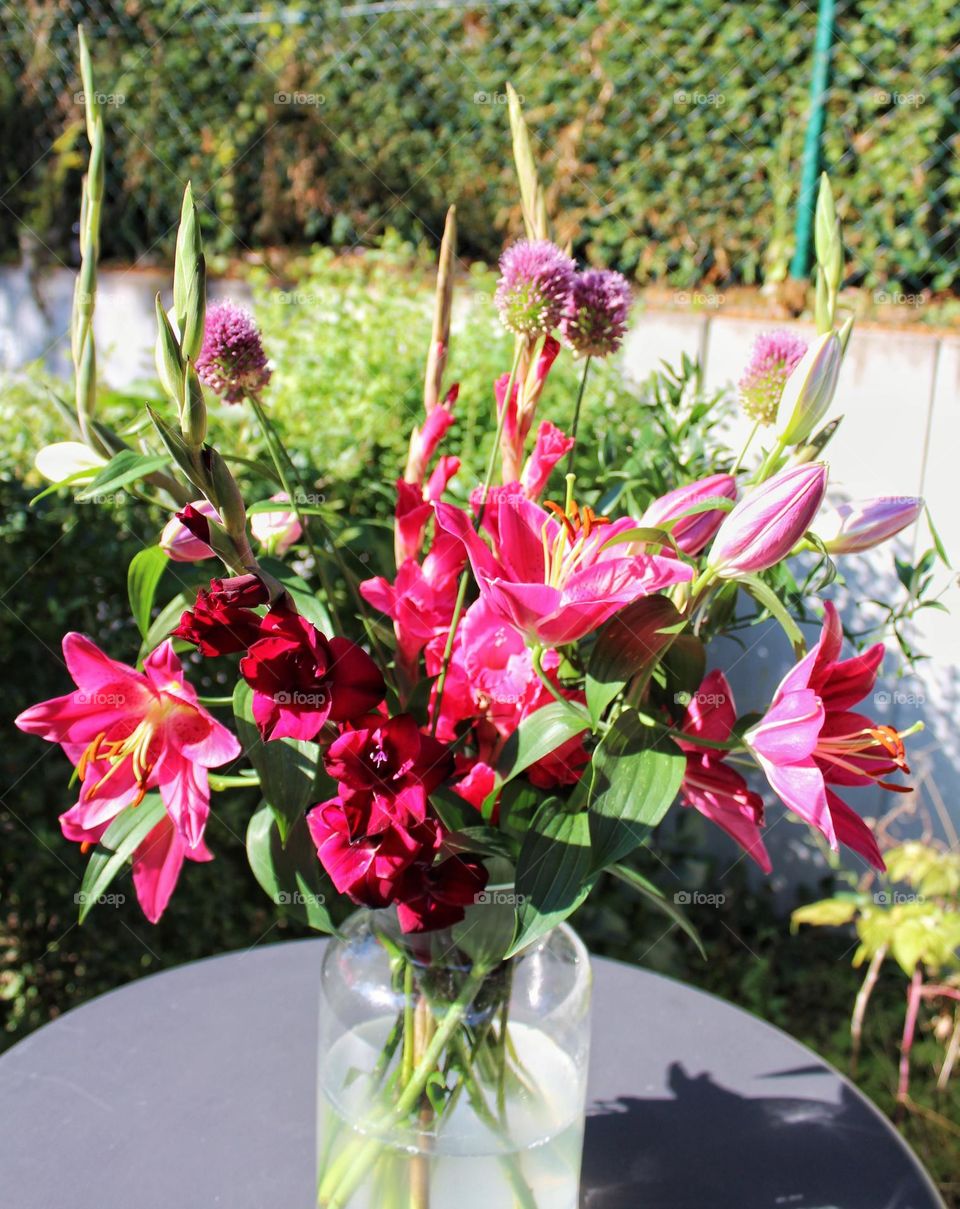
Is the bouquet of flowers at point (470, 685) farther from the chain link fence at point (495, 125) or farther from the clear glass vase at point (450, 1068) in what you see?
the chain link fence at point (495, 125)

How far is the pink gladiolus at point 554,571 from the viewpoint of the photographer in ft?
2.10

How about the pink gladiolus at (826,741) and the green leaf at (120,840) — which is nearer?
the pink gladiolus at (826,741)

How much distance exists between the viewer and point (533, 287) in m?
0.70

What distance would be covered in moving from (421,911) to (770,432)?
15.0 inches

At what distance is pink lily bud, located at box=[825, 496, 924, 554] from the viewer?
0.72 metres

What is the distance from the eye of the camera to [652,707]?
780mm

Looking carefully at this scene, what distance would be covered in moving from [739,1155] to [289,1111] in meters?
0.39

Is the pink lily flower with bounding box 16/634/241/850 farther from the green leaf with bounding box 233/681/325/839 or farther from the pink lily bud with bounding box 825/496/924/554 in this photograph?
the pink lily bud with bounding box 825/496/924/554

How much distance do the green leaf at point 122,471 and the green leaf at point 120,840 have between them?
22 cm

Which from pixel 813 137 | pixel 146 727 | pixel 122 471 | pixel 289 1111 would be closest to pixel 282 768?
pixel 146 727

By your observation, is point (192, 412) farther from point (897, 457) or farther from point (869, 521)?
point (897, 457)

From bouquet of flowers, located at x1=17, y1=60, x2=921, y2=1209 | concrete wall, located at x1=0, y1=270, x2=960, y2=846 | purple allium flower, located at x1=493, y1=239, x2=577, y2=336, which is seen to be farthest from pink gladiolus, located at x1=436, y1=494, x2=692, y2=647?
concrete wall, located at x1=0, y1=270, x2=960, y2=846

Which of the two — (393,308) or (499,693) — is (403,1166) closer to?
(499,693)

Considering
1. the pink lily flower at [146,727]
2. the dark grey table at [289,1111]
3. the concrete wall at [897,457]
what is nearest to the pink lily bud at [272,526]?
the pink lily flower at [146,727]
